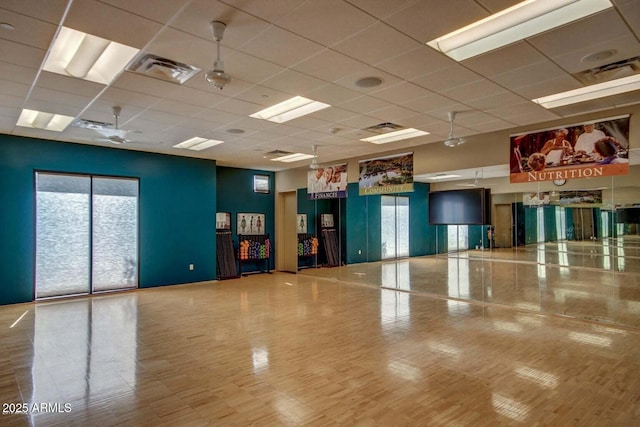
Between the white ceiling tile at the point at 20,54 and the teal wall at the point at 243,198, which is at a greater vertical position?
the white ceiling tile at the point at 20,54

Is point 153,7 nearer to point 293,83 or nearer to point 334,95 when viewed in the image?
point 293,83

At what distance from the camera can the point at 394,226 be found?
8672mm

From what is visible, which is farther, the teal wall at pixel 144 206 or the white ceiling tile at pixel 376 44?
the teal wall at pixel 144 206

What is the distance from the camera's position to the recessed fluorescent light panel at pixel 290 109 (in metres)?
5.30

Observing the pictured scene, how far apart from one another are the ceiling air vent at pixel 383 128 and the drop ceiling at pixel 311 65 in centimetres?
19

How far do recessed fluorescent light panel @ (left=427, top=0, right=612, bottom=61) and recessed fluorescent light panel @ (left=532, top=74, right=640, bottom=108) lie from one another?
2.03 metres

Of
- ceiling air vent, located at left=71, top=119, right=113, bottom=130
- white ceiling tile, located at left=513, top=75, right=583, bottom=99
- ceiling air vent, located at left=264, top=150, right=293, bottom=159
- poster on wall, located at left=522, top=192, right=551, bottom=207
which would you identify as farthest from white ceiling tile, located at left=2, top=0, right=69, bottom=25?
poster on wall, located at left=522, top=192, right=551, bottom=207

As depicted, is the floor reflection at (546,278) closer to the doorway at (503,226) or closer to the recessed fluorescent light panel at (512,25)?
Result: the doorway at (503,226)

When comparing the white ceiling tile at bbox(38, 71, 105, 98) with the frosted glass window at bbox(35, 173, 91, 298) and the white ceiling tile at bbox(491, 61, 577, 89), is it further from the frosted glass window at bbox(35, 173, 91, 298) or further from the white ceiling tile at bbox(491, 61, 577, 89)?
the white ceiling tile at bbox(491, 61, 577, 89)

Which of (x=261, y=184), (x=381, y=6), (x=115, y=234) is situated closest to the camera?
(x=381, y=6)

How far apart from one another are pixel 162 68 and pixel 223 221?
716 cm

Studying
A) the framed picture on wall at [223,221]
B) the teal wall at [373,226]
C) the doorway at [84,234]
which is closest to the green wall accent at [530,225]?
the teal wall at [373,226]

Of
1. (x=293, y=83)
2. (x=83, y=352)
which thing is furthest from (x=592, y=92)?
(x=83, y=352)

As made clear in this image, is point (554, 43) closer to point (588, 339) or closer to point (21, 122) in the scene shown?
point (588, 339)
